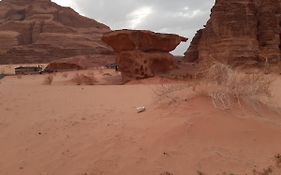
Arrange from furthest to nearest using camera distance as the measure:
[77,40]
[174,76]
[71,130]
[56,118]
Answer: [77,40], [174,76], [56,118], [71,130]

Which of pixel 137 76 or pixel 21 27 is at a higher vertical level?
pixel 21 27

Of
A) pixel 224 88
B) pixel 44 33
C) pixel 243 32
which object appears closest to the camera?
pixel 224 88

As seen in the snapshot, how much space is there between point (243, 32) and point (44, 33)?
50.2m

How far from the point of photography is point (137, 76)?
17750 millimetres

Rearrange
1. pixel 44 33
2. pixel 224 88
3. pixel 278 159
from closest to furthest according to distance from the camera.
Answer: pixel 278 159
pixel 224 88
pixel 44 33

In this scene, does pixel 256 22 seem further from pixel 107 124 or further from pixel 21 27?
pixel 21 27

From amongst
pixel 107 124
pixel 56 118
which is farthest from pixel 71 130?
pixel 56 118

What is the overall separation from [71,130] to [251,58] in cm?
1952

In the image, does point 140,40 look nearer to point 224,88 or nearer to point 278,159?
point 224,88

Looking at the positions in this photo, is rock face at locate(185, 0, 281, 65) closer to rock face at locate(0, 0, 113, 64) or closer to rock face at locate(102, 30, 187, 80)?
rock face at locate(102, 30, 187, 80)

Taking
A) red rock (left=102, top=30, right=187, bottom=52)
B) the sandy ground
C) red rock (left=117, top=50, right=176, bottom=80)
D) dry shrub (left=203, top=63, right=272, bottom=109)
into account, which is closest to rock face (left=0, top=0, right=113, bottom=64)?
red rock (left=102, top=30, right=187, bottom=52)

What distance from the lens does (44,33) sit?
68000mm

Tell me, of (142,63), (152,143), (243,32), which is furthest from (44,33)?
(152,143)

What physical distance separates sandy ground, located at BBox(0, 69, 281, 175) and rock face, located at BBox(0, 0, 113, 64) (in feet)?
150
